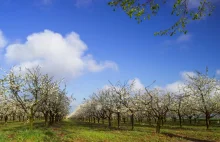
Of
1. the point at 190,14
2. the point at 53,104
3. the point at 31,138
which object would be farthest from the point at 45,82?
the point at 190,14

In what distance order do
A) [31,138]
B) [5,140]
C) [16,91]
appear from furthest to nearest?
[16,91] → [31,138] → [5,140]

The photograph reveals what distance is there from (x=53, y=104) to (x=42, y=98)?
72.3ft

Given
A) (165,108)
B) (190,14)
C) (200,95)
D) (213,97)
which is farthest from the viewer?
(213,97)

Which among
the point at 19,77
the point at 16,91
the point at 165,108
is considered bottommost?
the point at 165,108

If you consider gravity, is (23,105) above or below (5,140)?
above

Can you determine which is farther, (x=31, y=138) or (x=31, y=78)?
(x=31, y=78)

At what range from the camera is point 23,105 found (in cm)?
3672

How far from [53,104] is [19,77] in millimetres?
22347

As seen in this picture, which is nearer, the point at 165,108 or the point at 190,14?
the point at 190,14

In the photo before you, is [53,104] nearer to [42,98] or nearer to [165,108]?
[42,98]

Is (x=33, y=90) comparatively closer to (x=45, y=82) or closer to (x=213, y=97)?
(x=45, y=82)

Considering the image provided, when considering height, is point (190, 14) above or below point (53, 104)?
above

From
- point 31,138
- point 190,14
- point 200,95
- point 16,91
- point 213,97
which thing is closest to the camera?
point 190,14

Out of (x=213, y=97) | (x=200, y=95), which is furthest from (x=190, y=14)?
(x=213, y=97)
